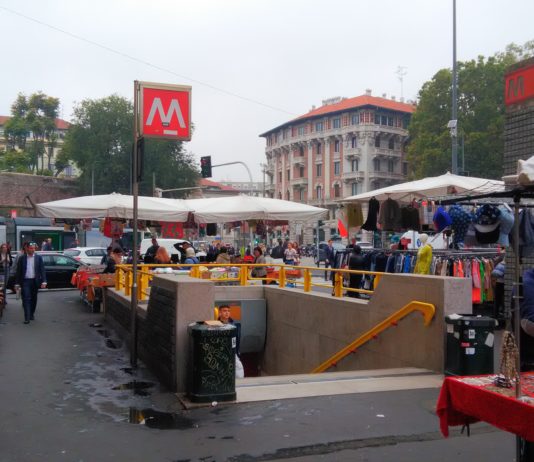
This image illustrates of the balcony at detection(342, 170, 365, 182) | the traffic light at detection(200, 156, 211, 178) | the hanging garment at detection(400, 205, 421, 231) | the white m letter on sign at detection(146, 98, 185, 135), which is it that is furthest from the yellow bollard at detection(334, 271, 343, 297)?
the balcony at detection(342, 170, 365, 182)

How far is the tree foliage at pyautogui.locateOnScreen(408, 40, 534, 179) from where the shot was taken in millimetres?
51906

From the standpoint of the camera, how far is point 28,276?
13.7 metres

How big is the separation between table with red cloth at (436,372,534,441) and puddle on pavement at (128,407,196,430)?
2915 millimetres

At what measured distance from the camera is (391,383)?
25.3 ft

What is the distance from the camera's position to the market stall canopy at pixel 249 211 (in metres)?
15.3

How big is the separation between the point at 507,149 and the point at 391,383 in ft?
20.8

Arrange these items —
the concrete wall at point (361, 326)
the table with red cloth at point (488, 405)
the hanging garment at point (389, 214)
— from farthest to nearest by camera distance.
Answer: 1. the hanging garment at point (389, 214)
2. the concrete wall at point (361, 326)
3. the table with red cloth at point (488, 405)

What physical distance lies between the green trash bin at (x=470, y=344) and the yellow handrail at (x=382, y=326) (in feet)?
1.47

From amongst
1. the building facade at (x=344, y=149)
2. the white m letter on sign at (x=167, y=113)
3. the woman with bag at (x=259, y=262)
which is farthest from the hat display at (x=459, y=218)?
the building facade at (x=344, y=149)

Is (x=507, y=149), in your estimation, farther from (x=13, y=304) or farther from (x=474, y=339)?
(x=13, y=304)

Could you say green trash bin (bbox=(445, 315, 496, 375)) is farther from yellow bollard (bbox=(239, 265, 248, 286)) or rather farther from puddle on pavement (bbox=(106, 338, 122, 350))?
yellow bollard (bbox=(239, 265, 248, 286))

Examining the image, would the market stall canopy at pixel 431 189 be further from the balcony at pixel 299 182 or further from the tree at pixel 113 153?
the balcony at pixel 299 182

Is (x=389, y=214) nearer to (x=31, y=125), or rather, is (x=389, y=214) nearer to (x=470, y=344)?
(x=470, y=344)

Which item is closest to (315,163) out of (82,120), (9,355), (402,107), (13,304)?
(402,107)
